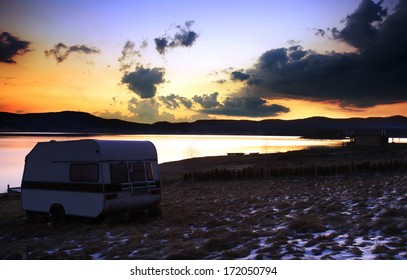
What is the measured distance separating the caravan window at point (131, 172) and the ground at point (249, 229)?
1.37 metres

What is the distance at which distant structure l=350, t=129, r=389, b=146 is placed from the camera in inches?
2280

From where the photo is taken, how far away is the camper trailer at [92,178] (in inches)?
459

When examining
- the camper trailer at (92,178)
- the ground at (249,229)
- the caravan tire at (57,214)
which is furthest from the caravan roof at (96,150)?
the ground at (249,229)

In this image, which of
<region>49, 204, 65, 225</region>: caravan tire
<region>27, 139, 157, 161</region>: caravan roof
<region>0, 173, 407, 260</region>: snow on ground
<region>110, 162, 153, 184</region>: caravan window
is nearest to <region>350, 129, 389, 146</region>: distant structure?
<region>0, 173, 407, 260</region>: snow on ground

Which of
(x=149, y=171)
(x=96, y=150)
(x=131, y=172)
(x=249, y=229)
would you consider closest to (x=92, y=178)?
(x=96, y=150)

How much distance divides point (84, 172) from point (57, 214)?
6.01 ft

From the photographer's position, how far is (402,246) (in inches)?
281

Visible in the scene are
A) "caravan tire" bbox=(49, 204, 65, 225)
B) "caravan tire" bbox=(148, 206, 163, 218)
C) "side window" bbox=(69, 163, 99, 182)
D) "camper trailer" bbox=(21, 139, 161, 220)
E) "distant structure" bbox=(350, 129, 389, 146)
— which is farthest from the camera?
"distant structure" bbox=(350, 129, 389, 146)

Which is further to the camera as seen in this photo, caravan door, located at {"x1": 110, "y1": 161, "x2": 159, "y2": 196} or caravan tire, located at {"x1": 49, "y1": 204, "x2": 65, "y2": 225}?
caravan tire, located at {"x1": 49, "y1": 204, "x2": 65, "y2": 225}

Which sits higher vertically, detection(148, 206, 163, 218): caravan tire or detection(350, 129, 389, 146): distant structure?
detection(350, 129, 389, 146): distant structure

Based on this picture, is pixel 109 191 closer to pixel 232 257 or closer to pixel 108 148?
pixel 108 148

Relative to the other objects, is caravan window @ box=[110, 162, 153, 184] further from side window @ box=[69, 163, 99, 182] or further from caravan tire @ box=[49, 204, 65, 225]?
caravan tire @ box=[49, 204, 65, 225]

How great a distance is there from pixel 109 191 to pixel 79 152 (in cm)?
174
